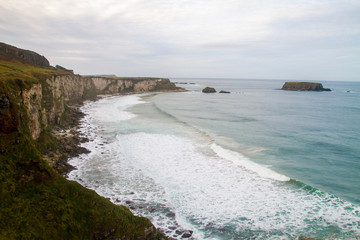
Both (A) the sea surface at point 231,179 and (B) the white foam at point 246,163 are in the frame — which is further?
(B) the white foam at point 246,163

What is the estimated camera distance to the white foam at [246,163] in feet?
65.2

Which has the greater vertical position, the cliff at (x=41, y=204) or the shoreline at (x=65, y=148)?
the cliff at (x=41, y=204)

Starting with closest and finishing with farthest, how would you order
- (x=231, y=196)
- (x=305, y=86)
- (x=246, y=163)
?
(x=231, y=196)
(x=246, y=163)
(x=305, y=86)

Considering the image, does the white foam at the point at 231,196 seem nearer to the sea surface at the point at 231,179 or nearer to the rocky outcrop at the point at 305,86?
the sea surface at the point at 231,179

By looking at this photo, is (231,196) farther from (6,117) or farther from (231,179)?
(6,117)

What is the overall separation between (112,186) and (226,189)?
802 centimetres

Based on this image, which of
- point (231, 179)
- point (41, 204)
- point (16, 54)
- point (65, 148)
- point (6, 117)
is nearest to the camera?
point (41, 204)

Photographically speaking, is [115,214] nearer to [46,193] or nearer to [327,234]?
[46,193]

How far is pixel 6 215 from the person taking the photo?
8.82 metres

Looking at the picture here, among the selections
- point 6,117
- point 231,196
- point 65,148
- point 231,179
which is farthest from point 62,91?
point 231,196

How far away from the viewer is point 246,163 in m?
22.8

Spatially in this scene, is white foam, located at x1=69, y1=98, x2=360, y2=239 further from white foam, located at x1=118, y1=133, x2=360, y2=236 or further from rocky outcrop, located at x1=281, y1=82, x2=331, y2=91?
rocky outcrop, located at x1=281, y1=82, x2=331, y2=91

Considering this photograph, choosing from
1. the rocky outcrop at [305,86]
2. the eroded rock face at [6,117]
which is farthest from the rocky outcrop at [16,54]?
the rocky outcrop at [305,86]

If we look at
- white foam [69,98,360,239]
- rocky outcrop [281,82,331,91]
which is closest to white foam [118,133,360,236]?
white foam [69,98,360,239]
